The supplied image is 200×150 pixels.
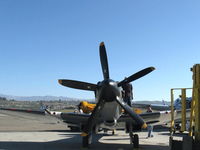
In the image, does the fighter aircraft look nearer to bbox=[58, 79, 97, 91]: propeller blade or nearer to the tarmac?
bbox=[58, 79, 97, 91]: propeller blade

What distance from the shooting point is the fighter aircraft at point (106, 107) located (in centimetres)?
1083

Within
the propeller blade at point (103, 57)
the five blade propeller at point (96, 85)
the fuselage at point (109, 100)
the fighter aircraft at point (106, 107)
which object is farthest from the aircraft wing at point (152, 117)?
the propeller blade at point (103, 57)

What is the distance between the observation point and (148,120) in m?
13.7

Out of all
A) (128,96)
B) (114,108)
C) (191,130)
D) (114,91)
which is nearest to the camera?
(191,130)

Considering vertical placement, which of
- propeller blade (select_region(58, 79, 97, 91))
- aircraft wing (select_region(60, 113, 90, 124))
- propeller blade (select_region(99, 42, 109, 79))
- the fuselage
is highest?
propeller blade (select_region(99, 42, 109, 79))

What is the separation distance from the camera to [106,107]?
11.5 meters

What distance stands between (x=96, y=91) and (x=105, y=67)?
47.8 inches

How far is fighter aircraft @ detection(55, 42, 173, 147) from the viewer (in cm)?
1083

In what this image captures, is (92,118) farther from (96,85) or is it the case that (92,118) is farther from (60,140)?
(60,140)

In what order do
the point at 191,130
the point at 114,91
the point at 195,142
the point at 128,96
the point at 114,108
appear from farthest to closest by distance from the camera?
the point at 128,96, the point at 114,108, the point at 114,91, the point at 191,130, the point at 195,142

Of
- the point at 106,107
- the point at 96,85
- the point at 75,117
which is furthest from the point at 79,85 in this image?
the point at 75,117

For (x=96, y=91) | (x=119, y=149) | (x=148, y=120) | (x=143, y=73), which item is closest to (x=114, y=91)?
(x=96, y=91)

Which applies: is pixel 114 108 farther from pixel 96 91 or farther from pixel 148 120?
pixel 148 120

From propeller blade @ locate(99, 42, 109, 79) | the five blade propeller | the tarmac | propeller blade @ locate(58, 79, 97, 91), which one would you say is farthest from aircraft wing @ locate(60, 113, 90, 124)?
propeller blade @ locate(99, 42, 109, 79)
